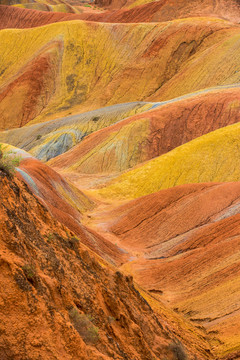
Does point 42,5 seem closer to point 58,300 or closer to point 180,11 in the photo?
point 180,11

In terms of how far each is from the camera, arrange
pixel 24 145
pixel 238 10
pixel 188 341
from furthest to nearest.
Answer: pixel 238 10 < pixel 24 145 < pixel 188 341

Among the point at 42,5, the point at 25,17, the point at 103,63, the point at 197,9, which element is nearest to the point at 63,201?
the point at 103,63

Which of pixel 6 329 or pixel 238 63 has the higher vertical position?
pixel 238 63

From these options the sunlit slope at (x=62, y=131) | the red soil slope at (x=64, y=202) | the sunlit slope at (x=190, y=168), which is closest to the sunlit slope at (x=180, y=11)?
the sunlit slope at (x=62, y=131)

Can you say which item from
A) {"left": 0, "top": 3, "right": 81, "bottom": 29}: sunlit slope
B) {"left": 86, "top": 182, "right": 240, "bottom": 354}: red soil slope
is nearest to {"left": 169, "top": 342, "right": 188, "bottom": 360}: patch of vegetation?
{"left": 86, "top": 182, "right": 240, "bottom": 354}: red soil slope

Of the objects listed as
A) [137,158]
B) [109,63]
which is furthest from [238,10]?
[137,158]

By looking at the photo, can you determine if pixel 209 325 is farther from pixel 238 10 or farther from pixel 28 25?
pixel 28 25
